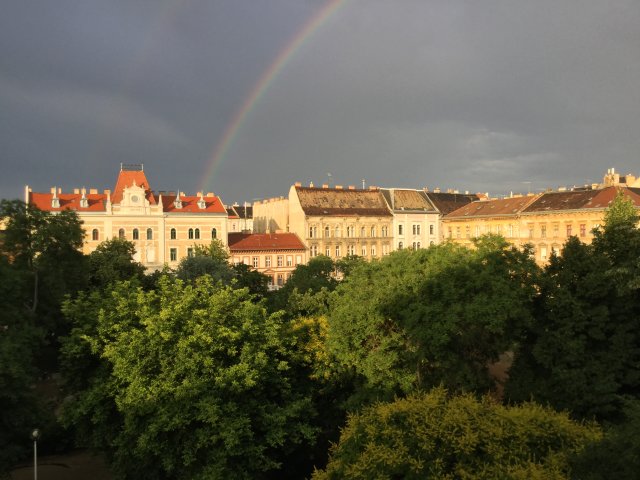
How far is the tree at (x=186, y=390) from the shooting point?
1798cm

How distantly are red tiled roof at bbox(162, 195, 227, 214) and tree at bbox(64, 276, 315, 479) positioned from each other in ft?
145

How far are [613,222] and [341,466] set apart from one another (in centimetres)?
1634

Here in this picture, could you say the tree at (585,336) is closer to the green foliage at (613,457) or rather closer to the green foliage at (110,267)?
the green foliage at (613,457)

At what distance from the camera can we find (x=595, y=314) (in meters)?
20.4

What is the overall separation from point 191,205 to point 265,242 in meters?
9.92

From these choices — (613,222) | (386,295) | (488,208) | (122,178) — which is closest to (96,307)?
(386,295)

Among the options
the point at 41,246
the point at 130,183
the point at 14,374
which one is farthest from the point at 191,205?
the point at 14,374

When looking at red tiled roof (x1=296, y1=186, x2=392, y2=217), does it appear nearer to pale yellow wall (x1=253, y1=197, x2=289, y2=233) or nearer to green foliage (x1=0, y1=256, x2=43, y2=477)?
pale yellow wall (x1=253, y1=197, x2=289, y2=233)

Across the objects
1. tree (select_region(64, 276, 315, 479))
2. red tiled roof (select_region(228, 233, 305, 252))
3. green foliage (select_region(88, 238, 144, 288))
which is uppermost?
red tiled roof (select_region(228, 233, 305, 252))

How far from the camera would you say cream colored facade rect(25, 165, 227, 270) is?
61031mm

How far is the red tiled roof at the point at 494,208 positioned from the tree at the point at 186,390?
55.6 meters

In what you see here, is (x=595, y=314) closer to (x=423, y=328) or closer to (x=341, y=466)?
(x=423, y=328)

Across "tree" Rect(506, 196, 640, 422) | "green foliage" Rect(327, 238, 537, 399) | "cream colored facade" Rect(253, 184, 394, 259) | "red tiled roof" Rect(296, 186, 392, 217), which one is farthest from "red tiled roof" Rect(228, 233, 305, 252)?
"tree" Rect(506, 196, 640, 422)

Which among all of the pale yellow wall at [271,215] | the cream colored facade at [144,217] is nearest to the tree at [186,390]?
the cream colored facade at [144,217]
